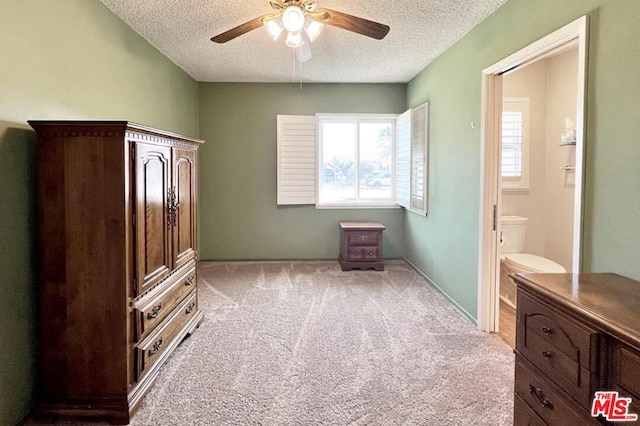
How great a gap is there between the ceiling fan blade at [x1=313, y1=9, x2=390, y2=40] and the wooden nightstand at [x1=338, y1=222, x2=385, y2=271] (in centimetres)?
294

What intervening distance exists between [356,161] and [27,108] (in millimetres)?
4128

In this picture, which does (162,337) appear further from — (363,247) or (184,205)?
(363,247)

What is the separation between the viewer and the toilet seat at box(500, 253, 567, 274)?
356 centimetres

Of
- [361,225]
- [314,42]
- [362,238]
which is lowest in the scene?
[362,238]

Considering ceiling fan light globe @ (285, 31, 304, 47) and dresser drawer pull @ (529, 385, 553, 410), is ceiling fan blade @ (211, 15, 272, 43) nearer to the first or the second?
ceiling fan light globe @ (285, 31, 304, 47)

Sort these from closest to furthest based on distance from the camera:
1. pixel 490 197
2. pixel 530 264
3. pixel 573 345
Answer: pixel 573 345 → pixel 490 197 → pixel 530 264

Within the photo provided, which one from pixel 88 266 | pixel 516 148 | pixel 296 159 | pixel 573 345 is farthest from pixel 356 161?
pixel 573 345

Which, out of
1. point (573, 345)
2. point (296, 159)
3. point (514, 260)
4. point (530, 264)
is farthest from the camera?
point (296, 159)

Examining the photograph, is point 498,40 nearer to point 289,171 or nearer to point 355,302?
point 355,302

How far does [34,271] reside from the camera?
6.89 feet

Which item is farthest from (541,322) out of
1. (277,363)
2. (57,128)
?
(57,128)

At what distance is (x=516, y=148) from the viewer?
447cm

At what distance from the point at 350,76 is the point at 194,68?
6.45 ft

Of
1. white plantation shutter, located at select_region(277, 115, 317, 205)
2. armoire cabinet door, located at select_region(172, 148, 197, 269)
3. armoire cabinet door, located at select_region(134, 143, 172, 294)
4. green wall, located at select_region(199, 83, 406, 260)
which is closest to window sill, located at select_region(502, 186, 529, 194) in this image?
green wall, located at select_region(199, 83, 406, 260)
